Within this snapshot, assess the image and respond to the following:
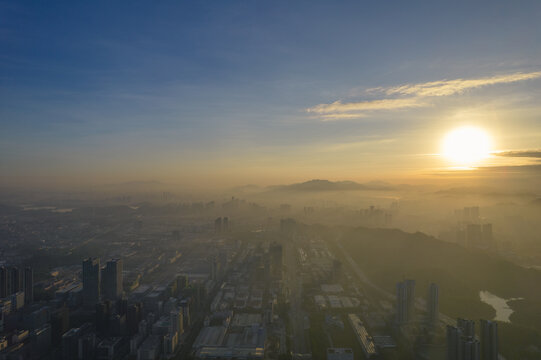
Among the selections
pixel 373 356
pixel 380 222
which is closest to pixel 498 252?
pixel 380 222

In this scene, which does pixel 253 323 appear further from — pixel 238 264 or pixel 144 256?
pixel 144 256

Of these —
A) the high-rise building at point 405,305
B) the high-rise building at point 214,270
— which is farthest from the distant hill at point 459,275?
the high-rise building at point 214,270

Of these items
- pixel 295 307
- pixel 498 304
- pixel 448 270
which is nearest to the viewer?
pixel 295 307

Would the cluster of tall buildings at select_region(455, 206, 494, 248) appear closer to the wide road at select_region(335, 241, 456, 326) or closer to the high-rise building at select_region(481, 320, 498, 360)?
the wide road at select_region(335, 241, 456, 326)

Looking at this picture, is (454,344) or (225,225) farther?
(225,225)

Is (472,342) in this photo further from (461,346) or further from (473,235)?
(473,235)

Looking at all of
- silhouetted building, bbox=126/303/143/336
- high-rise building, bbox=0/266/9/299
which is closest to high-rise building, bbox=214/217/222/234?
high-rise building, bbox=0/266/9/299

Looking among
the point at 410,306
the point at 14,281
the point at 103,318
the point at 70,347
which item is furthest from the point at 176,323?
the point at 14,281
